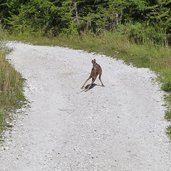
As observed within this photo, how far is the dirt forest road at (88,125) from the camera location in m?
8.55

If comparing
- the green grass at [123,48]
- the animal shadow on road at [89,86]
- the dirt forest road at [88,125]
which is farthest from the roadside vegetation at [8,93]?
the green grass at [123,48]

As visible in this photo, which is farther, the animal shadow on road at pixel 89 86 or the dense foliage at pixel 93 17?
the dense foliage at pixel 93 17

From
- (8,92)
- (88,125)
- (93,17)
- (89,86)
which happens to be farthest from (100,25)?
(88,125)

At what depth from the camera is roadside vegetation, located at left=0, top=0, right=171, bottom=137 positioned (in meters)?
19.1

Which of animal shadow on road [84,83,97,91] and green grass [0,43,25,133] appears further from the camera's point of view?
animal shadow on road [84,83,97,91]

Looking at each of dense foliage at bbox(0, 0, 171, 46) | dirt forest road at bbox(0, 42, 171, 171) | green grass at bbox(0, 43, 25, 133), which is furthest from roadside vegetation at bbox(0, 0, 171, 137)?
green grass at bbox(0, 43, 25, 133)

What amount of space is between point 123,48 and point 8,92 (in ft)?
26.4

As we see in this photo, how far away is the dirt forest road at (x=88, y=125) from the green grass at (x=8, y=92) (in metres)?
0.28

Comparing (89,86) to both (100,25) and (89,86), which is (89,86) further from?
(100,25)

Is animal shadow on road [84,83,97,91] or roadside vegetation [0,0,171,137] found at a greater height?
animal shadow on road [84,83,97,91]

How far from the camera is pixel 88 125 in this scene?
10445mm

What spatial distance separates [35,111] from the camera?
11.4 metres

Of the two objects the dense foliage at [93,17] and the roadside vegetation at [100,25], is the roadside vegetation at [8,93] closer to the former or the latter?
the roadside vegetation at [100,25]

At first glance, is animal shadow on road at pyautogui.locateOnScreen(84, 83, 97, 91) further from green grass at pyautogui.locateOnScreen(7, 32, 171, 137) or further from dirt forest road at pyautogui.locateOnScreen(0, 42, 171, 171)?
green grass at pyautogui.locateOnScreen(7, 32, 171, 137)
